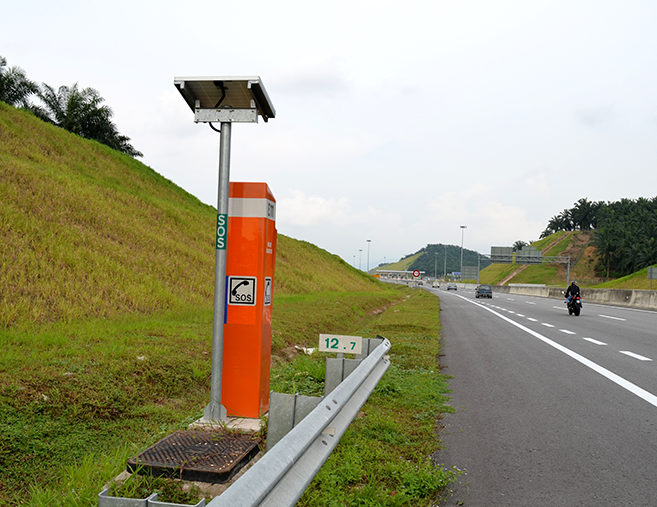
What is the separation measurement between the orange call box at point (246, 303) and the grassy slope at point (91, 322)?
31.9 inches

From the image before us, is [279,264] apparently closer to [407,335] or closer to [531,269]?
[407,335]

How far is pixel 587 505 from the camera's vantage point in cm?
339

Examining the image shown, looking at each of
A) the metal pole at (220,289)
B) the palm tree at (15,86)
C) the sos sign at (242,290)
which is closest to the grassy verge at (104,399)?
the metal pole at (220,289)

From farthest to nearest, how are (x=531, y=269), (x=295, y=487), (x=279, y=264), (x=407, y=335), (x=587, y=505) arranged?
(x=531, y=269) < (x=279, y=264) < (x=407, y=335) < (x=587, y=505) < (x=295, y=487)

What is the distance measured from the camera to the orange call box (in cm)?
496

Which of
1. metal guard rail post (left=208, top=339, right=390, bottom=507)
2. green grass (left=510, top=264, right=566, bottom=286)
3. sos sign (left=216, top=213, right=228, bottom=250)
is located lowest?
metal guard rail post (left=208, top=339, right=390, bottom=507)

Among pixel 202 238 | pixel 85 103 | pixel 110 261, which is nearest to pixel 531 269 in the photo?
pixel 85 103

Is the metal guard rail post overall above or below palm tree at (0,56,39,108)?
below

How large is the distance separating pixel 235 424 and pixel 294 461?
237 cm

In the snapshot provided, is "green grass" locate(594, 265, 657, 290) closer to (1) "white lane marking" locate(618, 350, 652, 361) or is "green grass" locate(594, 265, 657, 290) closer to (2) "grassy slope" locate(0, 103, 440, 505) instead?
(2) "grassy slope" locate(0, 103, 440, 505)

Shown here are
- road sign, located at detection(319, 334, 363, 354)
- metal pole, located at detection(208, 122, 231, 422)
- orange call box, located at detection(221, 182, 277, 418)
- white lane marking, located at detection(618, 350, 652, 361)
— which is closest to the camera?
metal pole, located at detection(208, 122, 231, 422)

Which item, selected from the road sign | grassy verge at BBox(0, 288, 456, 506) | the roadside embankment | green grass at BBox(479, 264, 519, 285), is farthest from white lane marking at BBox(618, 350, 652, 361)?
green grass at BBox(479, 264, 519, 285)

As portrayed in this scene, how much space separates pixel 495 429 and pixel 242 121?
160 inches

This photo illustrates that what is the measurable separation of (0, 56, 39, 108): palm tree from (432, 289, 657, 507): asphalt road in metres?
47.5
